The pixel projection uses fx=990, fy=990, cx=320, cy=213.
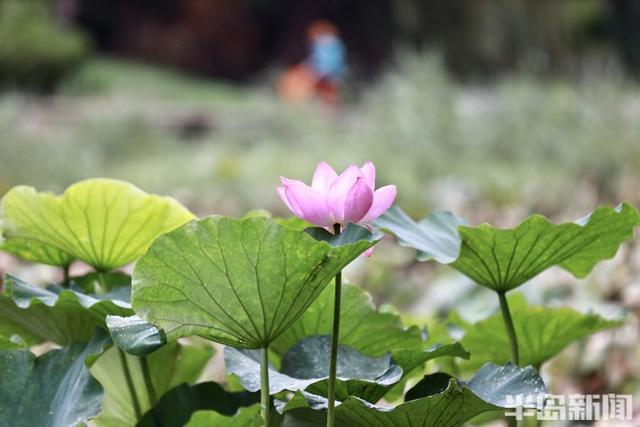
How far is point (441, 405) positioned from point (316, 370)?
0.53 ft

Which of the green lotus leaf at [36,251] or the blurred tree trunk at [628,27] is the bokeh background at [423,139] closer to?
the green lotus leaf at [36,251]

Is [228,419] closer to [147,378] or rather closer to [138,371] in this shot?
[147,378]

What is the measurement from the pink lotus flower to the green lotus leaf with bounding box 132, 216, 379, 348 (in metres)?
0.03

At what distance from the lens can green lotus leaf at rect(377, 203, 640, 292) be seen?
3.26 feet

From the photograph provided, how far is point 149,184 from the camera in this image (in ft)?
17.7

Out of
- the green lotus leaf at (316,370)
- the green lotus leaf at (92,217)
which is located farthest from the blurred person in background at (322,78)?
the green lotus leaf at (316,370)

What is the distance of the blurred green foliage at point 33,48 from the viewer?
42.4ft

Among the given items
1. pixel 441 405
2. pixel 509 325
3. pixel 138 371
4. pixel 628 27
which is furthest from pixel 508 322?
pixel 628 27

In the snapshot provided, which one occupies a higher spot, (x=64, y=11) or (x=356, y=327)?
(x=64, y=11)

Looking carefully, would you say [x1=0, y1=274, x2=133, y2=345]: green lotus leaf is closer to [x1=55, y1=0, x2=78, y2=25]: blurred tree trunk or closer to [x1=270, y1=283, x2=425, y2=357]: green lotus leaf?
[x1=270, y1=283, x2=425, y2=357]: green lotus leaf

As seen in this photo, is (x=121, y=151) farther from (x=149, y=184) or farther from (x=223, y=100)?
(x=223, y=100)

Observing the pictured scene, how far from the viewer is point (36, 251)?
1.15 meters

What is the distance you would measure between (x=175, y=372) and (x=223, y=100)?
13710 millimetres

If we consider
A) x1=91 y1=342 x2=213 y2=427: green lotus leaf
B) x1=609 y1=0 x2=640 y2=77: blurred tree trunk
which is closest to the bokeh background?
x1=91 y1=342 x2=213 y2=427: green lotus leaf
